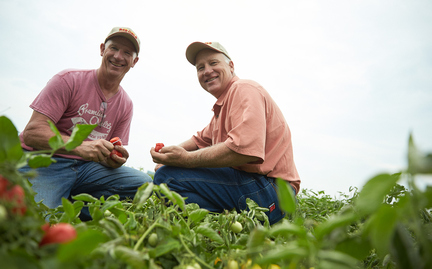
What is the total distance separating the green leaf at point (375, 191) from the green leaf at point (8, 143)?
0.62 metres

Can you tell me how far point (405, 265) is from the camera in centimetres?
47

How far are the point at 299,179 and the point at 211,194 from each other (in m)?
0.77

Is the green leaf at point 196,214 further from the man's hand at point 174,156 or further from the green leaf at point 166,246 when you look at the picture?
the man's hand at point 174,156

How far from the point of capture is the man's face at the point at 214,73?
2.71 meters

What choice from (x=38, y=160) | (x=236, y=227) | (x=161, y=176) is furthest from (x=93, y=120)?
(x=38, y=160)

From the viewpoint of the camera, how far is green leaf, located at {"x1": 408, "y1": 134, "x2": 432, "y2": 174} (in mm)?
419


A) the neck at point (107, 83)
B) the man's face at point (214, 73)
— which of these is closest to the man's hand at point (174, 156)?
the man's face at point (214, 73)

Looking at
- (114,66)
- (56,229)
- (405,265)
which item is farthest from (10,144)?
(114,66)

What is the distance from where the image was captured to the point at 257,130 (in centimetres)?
195

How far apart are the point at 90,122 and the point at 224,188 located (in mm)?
1691

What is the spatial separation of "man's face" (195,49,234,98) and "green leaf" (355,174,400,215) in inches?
89.8

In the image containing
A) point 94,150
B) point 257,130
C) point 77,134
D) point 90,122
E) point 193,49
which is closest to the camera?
point 77,134

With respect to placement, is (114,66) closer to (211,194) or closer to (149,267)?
(211,194)

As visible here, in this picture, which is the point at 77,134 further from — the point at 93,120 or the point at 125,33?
the point at 125,33
